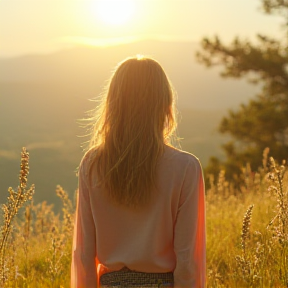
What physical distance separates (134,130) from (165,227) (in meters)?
0.50

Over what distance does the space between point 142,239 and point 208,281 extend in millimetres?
1655

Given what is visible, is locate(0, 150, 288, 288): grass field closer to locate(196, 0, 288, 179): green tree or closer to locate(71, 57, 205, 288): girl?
locate(71, 57, 205, 288): girl

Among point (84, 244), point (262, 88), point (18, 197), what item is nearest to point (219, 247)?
point (84, 244)

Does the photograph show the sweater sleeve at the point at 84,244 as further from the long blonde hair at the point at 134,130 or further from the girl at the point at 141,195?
the long blonde hair at the point at 134,130

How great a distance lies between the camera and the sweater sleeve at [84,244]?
2936mm

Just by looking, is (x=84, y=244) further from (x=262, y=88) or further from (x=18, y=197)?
(x=262, y=88)

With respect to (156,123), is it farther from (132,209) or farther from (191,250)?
(191,250)

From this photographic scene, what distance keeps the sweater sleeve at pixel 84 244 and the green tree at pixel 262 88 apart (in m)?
13.4

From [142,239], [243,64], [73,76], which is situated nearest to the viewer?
[142,239]

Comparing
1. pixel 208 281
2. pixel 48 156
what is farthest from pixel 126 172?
pixel 48 156

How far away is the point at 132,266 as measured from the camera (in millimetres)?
2787

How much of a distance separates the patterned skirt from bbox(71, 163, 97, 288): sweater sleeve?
18 centimetres

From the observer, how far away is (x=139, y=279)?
2.80 m

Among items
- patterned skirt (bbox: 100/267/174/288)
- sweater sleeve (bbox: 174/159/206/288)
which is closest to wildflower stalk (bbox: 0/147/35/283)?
patterned skirt (bbox: 100/267/174/288)
